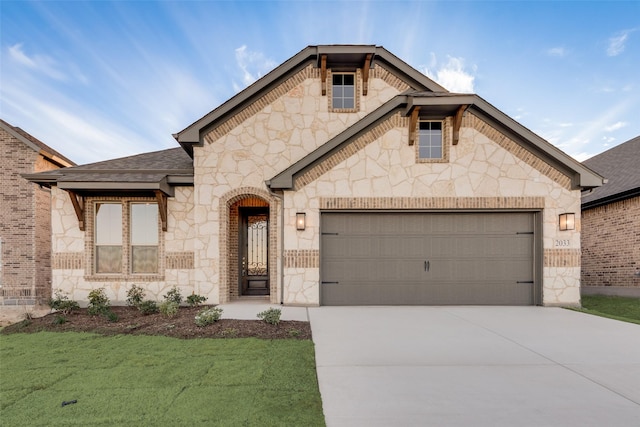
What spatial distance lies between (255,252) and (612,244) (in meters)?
13.3

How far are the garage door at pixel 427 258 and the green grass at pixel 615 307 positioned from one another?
2.03 m

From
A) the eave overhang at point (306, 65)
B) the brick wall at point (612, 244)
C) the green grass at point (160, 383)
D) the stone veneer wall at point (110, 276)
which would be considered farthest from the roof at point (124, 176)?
the brick wall at point (612, 244)

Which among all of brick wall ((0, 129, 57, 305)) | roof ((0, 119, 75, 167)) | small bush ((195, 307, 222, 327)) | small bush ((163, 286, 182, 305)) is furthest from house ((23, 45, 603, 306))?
roof ((0, 119, 75, 167))

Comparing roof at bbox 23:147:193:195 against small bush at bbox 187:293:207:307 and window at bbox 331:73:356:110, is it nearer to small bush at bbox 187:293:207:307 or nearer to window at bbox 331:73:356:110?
small bush at bbox 187:293:207:307

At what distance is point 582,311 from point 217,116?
10.9 meters

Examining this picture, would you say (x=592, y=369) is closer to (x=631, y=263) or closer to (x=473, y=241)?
(x=473, y=241)

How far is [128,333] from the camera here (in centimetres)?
626

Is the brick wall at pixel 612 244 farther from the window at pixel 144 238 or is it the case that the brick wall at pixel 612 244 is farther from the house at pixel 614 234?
the window at pixel 144 238

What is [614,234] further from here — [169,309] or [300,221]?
[169,309]

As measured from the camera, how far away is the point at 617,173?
13.9 metres

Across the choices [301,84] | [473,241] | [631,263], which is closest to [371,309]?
[473,241]

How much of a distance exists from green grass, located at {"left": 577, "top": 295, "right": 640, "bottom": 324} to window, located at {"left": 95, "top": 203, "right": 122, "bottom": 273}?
42.2 feet

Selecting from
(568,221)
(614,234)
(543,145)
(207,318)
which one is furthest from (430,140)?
(614,234)

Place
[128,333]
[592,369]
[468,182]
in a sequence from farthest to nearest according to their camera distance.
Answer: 1. [468,182]
2. [128,333]
3. [592,369]
